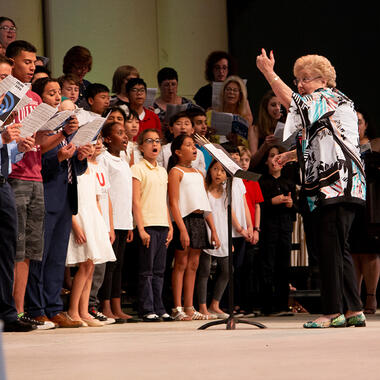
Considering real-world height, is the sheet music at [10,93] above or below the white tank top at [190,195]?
above

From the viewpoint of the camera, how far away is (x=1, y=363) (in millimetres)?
1307

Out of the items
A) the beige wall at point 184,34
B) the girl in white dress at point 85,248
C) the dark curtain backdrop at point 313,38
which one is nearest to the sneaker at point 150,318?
the girl in white dress at point 85,248

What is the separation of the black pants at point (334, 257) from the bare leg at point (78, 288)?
1.47 meters

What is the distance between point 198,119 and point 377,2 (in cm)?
293

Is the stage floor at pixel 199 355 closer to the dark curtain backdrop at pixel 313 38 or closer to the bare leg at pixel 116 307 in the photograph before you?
the bare leg at pixel 116 307

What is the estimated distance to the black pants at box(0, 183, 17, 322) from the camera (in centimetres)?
408

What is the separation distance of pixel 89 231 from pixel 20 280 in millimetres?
664

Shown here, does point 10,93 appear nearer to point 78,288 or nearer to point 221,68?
point 78,288

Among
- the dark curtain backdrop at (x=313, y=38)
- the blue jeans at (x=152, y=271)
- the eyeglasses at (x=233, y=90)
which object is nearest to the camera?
the blue jeans at (x=152, y=271)

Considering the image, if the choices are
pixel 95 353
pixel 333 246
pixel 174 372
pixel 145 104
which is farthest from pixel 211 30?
pixel 174 372

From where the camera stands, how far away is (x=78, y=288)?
4.91 m

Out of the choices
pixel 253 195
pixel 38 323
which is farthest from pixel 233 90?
pixel 38 323

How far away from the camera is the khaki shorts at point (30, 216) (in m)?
4.41

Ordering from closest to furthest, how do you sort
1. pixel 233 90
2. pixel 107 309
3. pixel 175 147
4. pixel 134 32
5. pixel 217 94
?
pixel 107 309 → pixel 175 147 → pixel 233 90 → pixel 217 94 → pixel 134 32
